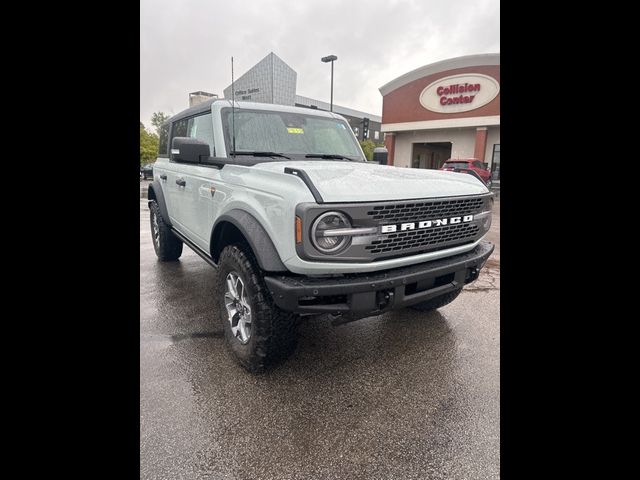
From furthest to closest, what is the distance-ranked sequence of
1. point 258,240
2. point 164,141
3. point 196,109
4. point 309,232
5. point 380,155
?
point 164,141 < point 380,155 < point 196,109 < point 258,240 < point 309,232

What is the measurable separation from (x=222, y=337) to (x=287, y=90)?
2.84 meters

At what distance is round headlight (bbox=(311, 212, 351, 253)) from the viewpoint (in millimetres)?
1922

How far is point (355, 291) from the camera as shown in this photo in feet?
6.38

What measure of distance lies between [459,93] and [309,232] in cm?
2360

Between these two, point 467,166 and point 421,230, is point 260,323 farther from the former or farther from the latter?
point 467,166

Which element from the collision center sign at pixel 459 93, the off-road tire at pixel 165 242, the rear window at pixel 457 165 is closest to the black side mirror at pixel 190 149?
the off-road tire at pixel 165 242

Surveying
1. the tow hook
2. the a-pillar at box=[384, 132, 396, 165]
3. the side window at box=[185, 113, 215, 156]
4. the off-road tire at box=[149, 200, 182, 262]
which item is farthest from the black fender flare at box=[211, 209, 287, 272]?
the a-pillar at box=[384, 132, 396, 165]

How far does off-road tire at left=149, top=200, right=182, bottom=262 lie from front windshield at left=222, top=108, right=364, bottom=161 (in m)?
2.27

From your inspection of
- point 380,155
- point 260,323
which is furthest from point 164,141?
point 260,323

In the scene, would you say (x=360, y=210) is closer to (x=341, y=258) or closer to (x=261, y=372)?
(x=341, y=258)

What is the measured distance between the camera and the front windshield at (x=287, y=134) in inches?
123

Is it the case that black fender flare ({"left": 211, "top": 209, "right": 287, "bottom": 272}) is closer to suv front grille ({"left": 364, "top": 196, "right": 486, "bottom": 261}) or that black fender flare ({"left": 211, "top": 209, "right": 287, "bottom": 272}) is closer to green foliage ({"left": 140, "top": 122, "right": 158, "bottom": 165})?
suv front grille ({"left": 364, "top": 196, "right": 486, "bottom": 261})

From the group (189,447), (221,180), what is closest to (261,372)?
(189,447)
